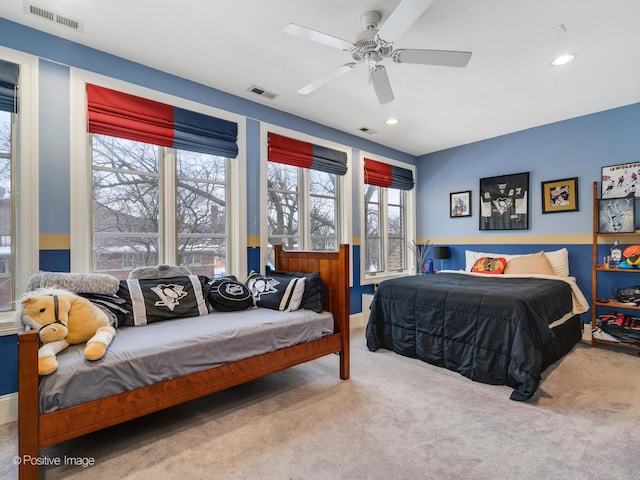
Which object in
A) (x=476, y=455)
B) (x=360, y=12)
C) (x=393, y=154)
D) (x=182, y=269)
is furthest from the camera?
(x=393, y=154)

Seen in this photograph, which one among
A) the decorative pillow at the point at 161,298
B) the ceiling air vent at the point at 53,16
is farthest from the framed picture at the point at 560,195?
the ceiling air vent at the point at 53,16

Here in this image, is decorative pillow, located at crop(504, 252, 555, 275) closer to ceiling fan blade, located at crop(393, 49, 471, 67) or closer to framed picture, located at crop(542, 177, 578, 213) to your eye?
framed picture, located at crop(542, 177, 578, 213)

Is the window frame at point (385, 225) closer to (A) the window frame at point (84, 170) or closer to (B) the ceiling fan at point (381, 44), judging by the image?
(B) the ceiling fan at point (381, 44)

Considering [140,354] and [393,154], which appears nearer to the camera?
[140,354]

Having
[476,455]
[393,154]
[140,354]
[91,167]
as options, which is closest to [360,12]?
[91,167]

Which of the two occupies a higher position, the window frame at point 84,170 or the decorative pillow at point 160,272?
the window frame at point 84,170

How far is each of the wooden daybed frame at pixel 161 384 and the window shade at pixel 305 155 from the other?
1.22 meters

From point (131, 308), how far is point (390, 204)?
389cm

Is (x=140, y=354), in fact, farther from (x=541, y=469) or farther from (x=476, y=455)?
(x=541, y=469)

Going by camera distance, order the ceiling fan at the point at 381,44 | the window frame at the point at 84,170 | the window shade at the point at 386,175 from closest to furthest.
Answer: the ceiling fan at the point at 381,44 → the window frame at the point at 84,170 → the window shade at the point at 386,175

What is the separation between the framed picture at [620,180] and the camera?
3451 millimetres

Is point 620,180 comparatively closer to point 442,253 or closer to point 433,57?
point 442,253

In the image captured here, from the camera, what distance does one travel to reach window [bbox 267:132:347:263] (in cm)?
366

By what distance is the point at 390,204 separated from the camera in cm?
515
